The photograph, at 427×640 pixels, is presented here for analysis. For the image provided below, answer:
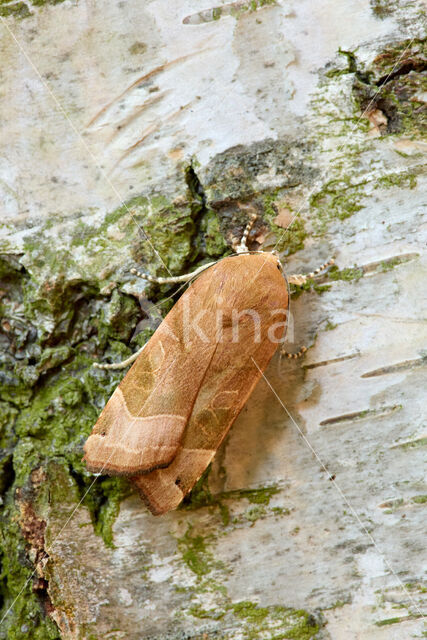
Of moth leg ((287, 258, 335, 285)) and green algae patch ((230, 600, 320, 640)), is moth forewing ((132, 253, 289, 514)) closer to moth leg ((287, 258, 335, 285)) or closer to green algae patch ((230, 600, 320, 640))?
moth leg ((287, 258, 335, 285))

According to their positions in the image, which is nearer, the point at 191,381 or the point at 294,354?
the point at 191,381

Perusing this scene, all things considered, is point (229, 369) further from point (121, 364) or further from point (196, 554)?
point (196, 554)

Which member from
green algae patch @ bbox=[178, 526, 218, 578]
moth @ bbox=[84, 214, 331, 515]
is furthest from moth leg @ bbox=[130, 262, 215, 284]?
green algae patch @ bbox=[178, 526, 218, 578]

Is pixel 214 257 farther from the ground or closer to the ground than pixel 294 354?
farther from the ground

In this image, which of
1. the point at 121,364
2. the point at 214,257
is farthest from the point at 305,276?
the point at 121,364

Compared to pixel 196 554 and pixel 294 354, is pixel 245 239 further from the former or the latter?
pixel 196 554

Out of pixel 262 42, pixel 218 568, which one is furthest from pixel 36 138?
pixel 218 568

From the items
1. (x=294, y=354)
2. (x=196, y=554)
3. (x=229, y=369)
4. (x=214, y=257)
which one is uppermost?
(x=214, y=257)
